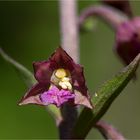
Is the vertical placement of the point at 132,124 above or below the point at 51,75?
below

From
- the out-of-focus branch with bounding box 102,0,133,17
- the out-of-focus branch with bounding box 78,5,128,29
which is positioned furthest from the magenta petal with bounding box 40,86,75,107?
the out-of-focus branch with bounding box 102,0,133,17

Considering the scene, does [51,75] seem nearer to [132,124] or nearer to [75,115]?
[75,115]

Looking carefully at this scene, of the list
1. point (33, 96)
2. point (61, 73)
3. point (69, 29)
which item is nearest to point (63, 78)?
point (61, 73)

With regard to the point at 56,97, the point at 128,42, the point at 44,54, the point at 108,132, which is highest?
the point at 56,97

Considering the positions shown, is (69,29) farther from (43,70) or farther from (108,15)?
(43,70)

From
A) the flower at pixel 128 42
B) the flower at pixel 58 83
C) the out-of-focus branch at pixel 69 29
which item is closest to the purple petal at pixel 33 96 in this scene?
the flower at pixel 58 83

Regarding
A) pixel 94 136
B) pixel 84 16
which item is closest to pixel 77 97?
pixel 84 16
